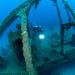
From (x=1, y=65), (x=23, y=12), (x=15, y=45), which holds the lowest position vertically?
(x=1, y=65)

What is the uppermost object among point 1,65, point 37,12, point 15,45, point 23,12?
point 23,12

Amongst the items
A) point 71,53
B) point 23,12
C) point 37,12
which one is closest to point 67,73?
point 71,53

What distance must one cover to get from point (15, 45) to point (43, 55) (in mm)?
1959

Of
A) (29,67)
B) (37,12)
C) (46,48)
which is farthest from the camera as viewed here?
(37,12)

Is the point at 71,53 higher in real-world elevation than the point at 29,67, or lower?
lower

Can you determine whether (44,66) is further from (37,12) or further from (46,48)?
(37,12)

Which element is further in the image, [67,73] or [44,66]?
[67,73]

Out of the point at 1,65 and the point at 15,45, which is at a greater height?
the point at 15,45

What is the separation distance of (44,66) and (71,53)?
81.7 inches

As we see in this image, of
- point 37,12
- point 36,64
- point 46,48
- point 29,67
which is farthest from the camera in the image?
point 37,12

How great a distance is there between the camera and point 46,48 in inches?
464

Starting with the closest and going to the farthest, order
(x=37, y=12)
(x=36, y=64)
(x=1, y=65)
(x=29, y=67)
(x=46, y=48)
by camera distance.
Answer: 1. (x=29, y=67)
2. (x=36, y=64)
3. (x=1, y=65)
4. (x=46, y=48)
5. (x=37, y=12)

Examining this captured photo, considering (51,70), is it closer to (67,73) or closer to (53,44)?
(67,73)

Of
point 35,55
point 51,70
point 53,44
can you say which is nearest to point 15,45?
point 35,55
